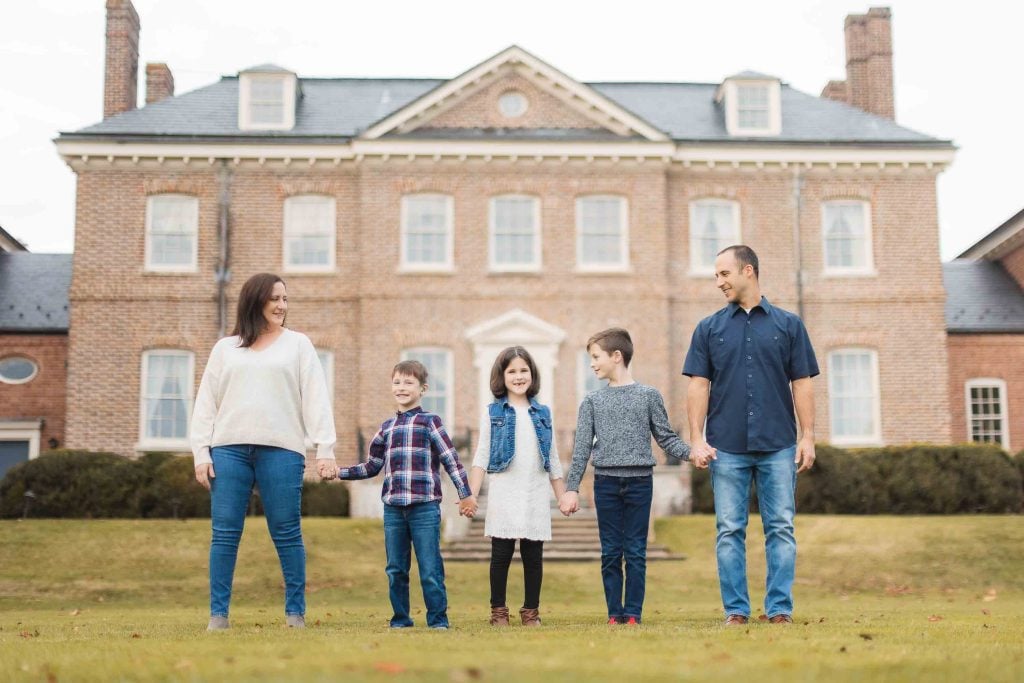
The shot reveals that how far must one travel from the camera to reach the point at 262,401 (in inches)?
268

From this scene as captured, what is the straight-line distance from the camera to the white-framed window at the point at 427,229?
2319cm

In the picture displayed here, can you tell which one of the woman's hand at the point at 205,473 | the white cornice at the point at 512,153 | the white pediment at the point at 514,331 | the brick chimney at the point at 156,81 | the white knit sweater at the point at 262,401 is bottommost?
the woman's hand at the point at 205,473

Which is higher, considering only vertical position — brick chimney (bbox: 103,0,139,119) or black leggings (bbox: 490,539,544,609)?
brick chimney (bbox: 103,0,139,119)

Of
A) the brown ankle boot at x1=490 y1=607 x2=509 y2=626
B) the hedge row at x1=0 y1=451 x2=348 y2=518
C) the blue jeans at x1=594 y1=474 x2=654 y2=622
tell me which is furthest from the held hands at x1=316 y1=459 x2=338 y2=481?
the hedge row at x1=0 y1=451 x2=348 y2=518

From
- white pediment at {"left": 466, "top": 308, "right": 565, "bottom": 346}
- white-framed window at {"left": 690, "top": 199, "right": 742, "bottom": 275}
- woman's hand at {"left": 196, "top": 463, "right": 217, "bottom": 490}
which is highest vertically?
white-framed window at {"left": 690, "top": 199, "right": 742, "bottom": 275}

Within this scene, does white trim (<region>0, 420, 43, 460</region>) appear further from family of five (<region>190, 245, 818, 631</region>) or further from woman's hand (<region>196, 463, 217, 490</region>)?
woman's hand (<region>196, 463, 217, 490</region>)

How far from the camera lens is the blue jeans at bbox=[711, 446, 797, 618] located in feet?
23.1

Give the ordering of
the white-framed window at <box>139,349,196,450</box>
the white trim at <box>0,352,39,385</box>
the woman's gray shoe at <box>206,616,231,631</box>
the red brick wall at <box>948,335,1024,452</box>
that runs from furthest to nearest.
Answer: the red brick wall at <box>948,335,1024,452</box> → the white trim at <box>0,352,39,385</box> → the white-framed window at <box>139,349,196,450</box> → the woman's gray shoe at <box>206,616,231,631</box>

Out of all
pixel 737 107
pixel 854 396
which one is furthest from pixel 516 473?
pixel 737 107

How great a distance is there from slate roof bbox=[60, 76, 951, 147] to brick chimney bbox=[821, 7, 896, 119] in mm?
655

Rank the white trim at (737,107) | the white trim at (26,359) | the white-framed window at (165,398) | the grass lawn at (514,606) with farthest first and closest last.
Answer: the white trim at (26,359), the white trim at (737,107), the white-framed window at (165,398), the grass lawn at (514,606)

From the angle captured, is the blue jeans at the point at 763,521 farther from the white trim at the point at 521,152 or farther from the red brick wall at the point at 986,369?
the red brick wall at the point at 986,369

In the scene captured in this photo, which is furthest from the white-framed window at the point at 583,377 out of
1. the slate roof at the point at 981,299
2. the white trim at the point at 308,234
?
the slate roof at the point at 981,299

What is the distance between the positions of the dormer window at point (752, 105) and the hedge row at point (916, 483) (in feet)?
24.5
